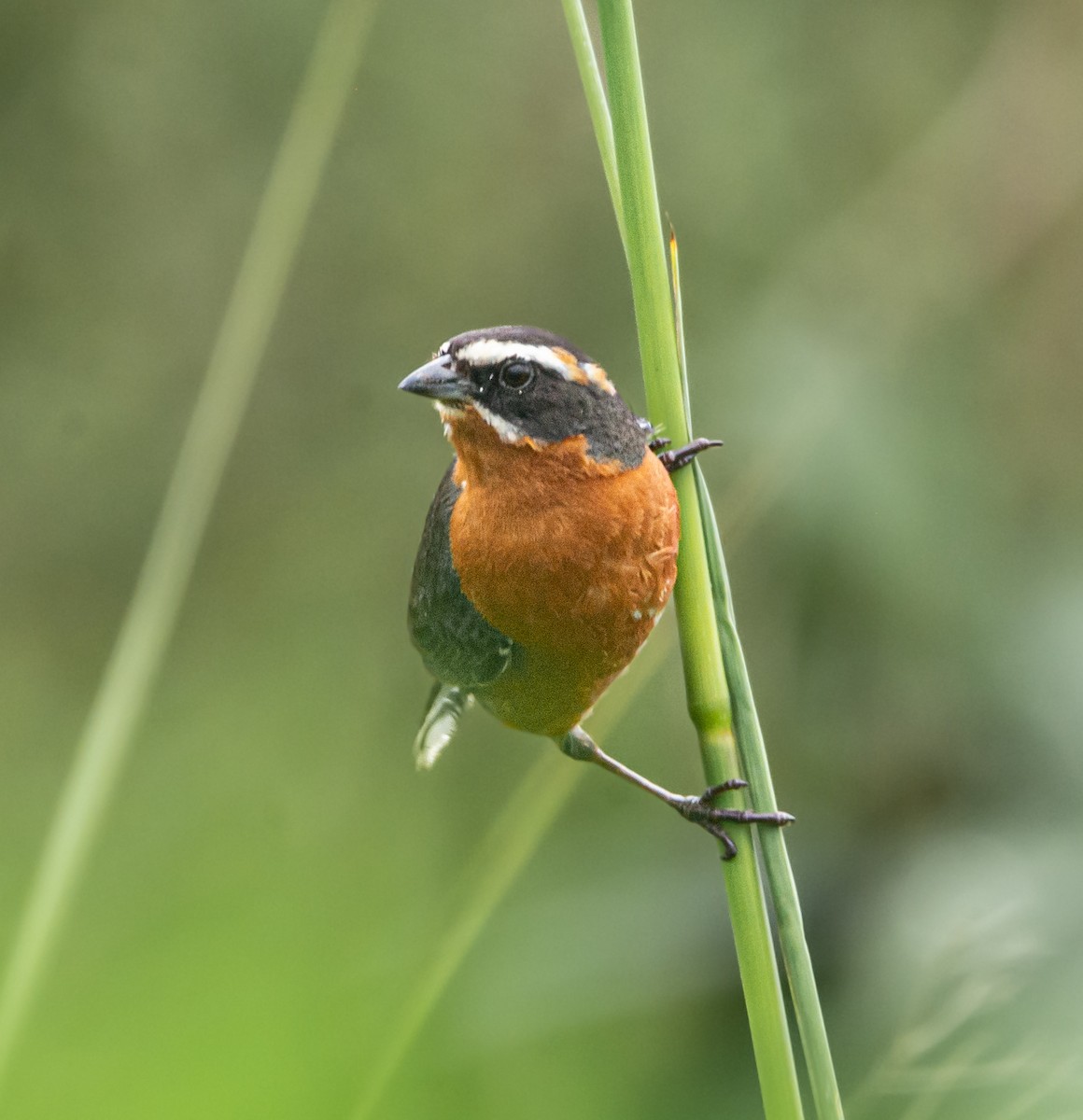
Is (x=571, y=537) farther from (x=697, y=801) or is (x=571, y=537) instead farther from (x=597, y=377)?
(x=697, y=801)

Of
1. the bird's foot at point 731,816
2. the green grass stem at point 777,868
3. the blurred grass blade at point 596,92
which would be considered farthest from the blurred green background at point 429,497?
the blurred grass blade at point 596,92

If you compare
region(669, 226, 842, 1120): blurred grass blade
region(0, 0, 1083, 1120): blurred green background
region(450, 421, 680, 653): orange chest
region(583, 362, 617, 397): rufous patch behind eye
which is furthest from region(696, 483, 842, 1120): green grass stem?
region(583, 362, 617, 397): rufous patch behind eye

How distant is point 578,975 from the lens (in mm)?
2758

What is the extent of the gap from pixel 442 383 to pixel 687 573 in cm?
68

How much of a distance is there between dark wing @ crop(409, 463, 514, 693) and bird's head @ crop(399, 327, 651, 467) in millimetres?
327

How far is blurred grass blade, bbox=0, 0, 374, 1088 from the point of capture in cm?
210

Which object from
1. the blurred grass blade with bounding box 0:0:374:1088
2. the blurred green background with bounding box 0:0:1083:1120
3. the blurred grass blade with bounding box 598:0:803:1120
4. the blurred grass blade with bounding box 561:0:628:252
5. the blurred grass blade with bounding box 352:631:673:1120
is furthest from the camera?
the blurred grass blade with bounding box 0:0:374:1088

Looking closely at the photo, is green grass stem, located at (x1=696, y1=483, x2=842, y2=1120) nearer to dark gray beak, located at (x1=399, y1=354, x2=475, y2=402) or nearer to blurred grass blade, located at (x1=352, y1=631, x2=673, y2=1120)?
blurred grass blade, located at (x1=352, y1=631, x2=673, y2=1120)

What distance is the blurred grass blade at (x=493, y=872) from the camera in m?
1.22

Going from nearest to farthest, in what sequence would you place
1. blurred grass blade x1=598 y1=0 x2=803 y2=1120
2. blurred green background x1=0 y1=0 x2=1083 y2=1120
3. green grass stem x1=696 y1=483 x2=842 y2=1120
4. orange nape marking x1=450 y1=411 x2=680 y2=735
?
blurred green background x1=0 y1=0 x2=1083 y2=1120
green grass stem x1=696 y1=483 x2=842 y2=1120
blurred grass blade x1=598 y1=0 x2=803 y2=1120
orange nape marking x1=450 y1=411 x2=680 y2=735

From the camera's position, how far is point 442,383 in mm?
2393

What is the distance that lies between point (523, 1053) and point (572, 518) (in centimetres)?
120

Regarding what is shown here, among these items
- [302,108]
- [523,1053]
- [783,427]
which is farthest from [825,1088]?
[302,108]

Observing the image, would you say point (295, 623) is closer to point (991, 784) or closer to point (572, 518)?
point (572, 518)
